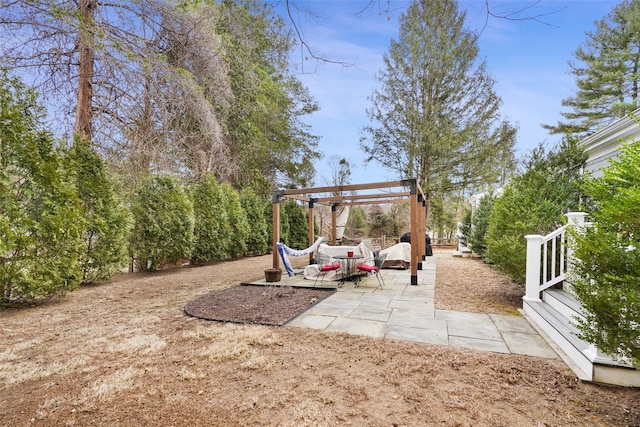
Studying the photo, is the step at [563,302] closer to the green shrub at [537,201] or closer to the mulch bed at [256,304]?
the green shrub at [537,201]

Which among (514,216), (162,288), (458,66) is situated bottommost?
(162,288)

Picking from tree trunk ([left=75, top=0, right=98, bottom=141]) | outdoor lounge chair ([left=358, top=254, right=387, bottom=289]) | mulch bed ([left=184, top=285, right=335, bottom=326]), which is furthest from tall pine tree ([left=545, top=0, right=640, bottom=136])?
tree trunk ([left=75, top=0, right=98, bottom=141])

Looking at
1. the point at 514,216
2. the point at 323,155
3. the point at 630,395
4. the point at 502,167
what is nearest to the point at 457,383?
the point at 630,395

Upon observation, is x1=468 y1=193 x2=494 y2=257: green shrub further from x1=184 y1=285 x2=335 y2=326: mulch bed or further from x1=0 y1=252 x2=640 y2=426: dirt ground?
x1=0 y1=252 x2=640 y2=426: dirt ground

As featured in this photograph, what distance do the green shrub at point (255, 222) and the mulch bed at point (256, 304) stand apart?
5.65 meters

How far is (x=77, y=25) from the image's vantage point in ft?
17.7

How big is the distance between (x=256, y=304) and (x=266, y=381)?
2225 mm

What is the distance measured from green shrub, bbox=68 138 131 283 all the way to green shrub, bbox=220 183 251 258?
12.9 feet

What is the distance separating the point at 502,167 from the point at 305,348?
47.4 ft

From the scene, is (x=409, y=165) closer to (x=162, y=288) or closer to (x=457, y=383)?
(x=162, y=288)

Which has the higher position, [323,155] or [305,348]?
[323,155]

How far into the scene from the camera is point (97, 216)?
18.4ft

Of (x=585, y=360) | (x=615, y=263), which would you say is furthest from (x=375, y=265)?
(x=615, y=263)

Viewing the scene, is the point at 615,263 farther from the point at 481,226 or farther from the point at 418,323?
the point at 481,226
